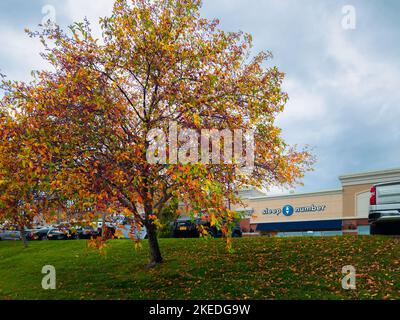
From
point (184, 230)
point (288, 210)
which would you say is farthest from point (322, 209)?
point (184, 230)

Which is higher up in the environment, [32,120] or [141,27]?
[141,27]

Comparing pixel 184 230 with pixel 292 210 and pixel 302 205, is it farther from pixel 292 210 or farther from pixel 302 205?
pixel 292 210

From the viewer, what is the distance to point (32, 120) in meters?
11.2

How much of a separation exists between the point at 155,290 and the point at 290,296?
409 centimetres

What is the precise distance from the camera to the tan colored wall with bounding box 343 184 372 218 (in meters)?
46.1

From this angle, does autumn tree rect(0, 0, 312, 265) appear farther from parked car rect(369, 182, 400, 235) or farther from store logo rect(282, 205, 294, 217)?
store logo rect(282, 205, 294, 217)

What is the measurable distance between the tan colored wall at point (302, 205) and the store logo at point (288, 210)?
362 mm

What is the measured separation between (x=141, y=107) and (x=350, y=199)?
38159mm

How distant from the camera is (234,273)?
13.2 metres

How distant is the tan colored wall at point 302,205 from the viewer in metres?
47.9

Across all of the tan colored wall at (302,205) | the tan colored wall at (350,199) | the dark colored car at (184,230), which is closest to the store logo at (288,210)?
the tan colored wall at (302,205)
